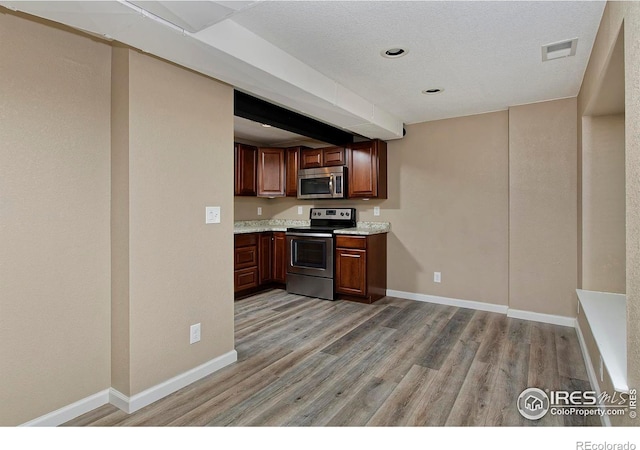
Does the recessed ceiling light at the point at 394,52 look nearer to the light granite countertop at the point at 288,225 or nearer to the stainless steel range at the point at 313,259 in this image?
the light granite countertop at the point at 288,225

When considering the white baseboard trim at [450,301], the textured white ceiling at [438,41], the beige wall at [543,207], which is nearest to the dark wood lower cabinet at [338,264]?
the white baseboard trim at [450,301]

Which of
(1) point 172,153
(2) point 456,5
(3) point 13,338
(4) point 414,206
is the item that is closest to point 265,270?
(4) point 414,206

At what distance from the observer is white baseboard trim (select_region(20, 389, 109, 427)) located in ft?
6.15

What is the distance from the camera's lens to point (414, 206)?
4.55 metres

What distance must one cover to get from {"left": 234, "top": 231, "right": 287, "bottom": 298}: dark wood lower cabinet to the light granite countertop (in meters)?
0.08

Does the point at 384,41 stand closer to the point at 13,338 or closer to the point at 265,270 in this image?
the point at 13,338

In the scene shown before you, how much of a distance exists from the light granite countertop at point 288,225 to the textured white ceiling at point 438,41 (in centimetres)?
170

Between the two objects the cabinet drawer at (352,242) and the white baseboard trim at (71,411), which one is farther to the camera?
the cabinet drawer at (352,242)

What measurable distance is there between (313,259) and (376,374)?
228 cm

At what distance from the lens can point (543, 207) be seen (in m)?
3.62

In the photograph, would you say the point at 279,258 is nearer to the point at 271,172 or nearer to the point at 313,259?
the point at 313,259

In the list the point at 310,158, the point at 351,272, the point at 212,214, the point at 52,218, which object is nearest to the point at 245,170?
the point at 310,158

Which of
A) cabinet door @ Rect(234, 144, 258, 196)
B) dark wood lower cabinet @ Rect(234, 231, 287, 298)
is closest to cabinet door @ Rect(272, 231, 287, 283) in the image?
dark wood lower cabinet @ Rect(234, 231, 287, 298)

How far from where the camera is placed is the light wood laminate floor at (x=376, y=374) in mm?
2000
